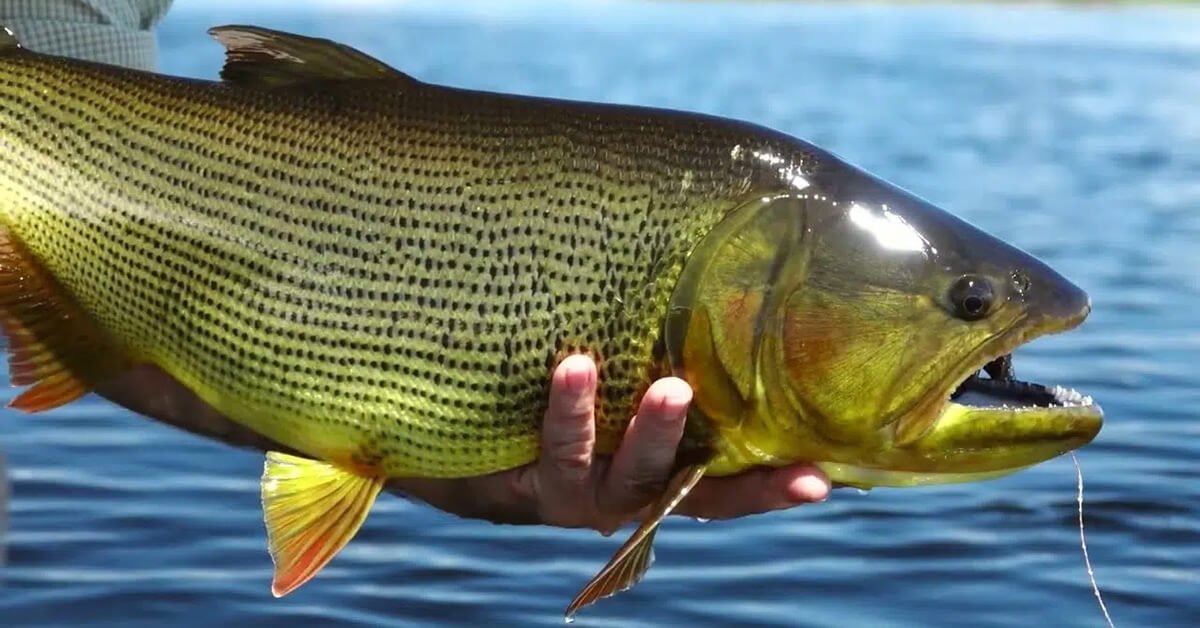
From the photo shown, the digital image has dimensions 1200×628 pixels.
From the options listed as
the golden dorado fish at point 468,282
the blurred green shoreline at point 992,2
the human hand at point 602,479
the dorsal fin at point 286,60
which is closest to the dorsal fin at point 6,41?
the golden dorado fish at point 468,282

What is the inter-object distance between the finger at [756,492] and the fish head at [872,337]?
87 millimetres

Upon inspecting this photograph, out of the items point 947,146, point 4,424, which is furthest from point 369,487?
point 947,146

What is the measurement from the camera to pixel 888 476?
3.35 m

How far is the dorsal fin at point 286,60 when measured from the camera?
140 inches

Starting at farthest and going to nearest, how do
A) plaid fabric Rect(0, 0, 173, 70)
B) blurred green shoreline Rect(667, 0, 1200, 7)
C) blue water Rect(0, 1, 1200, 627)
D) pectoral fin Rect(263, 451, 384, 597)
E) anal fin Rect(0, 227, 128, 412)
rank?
blurred green shoreline Rect(667, 0, 1200, 7), blue water Rect(0, 1, 1200, 627), plaid fabric Rect(0, 0, 173, 70), anal fin Rect(0, 227, 128, 412), pectoral fin Rect(263, 451, 384, 597)

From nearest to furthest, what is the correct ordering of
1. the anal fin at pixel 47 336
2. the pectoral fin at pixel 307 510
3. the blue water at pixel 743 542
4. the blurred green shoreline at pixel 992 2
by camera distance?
1. the pectoral fin at pixel 307 510
2. the anal fin at pixel 47 336
3. the blue water at pixel 743 542
4. the blurred green shoreline at pixel 992 2

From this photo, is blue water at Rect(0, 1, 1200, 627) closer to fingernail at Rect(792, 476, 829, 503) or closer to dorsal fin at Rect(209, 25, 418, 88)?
fingernail at Rect(792, 476, 829, 503)

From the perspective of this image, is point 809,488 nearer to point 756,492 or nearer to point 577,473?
point 756,492

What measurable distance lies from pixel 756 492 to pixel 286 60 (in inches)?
49.3

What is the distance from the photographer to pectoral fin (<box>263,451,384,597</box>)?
3506 millimetres

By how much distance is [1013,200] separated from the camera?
53.2 ft

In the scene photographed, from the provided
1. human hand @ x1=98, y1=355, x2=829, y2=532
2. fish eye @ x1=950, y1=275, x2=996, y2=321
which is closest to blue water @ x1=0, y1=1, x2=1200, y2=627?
human hand @ x1=98, y1=355, x2=829, y2=532

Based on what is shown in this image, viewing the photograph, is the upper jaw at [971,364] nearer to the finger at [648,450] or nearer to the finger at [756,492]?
the finger at [756,492]

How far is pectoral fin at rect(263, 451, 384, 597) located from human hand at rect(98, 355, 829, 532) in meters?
0.33
